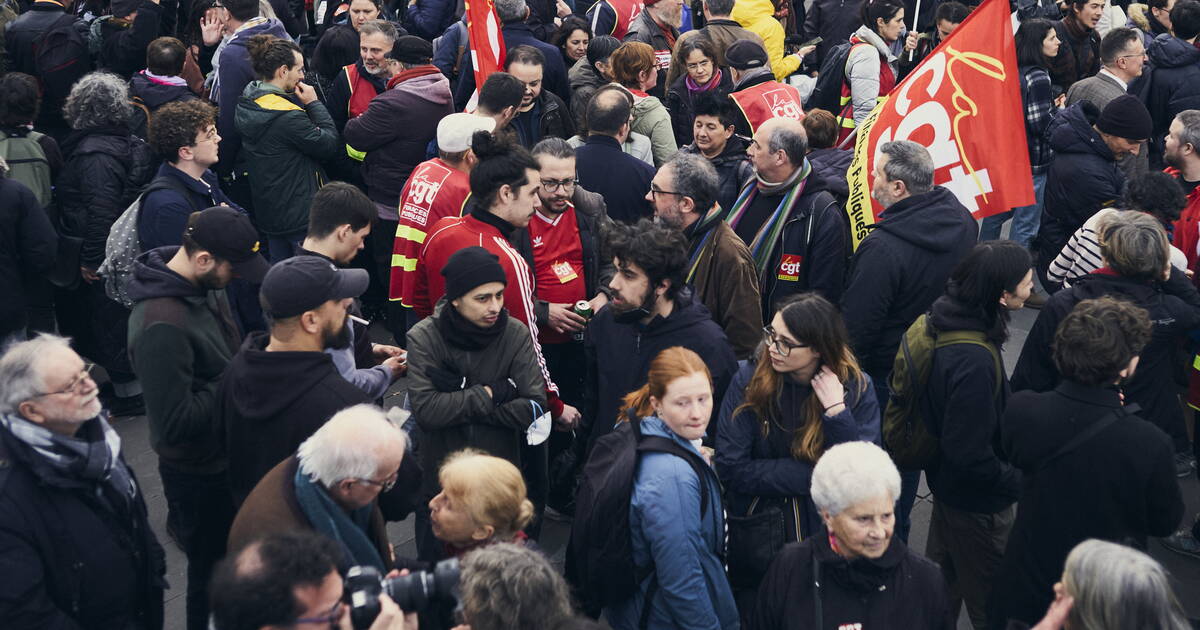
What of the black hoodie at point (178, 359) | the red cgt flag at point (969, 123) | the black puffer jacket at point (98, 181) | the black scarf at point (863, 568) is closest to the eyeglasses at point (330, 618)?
the black scarf at point (863, 568)

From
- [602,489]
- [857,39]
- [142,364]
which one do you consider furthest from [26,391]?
[857,39]

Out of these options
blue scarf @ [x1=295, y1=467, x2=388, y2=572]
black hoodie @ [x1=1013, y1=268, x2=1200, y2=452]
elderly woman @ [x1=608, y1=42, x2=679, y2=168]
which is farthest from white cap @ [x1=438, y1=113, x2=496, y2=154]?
black hoodie @ [x1=1013, y1=268, x2=1200, y2=452]

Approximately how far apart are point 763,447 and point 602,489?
0.67m

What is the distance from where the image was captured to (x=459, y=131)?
18.3ft

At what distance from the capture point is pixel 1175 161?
6105 millimetres

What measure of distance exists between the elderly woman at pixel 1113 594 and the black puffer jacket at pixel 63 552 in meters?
2.76

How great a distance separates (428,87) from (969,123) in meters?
3.26

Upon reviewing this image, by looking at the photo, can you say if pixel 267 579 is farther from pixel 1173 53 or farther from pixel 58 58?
pixel 1173 53

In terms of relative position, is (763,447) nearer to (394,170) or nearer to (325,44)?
(394,170)

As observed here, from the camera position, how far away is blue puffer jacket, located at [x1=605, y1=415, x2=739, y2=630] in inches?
139

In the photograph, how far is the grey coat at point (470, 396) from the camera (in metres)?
4.30

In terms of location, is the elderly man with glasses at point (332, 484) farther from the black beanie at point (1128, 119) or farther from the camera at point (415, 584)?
the black beanie at point (1128, 119)

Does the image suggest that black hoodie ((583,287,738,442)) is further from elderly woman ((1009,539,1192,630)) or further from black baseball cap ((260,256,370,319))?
elderly woman ((1009,539,1192,630))

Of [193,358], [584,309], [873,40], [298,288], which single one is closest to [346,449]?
[298,288]
